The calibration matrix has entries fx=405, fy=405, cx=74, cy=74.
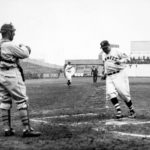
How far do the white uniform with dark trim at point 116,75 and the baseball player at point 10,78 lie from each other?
3748 mm

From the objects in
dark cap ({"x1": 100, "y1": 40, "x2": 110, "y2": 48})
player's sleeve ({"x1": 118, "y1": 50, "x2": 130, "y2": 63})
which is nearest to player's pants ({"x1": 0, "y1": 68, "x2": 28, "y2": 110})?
dark cap ({"x1": 100, "y1": 40, "x2": 110, "y2": 48})

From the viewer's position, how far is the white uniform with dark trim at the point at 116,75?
441 inches

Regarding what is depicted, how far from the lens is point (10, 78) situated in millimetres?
7922

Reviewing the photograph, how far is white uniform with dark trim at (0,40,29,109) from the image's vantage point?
25.9 feet

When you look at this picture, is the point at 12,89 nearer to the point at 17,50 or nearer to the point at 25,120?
the point at 25,120

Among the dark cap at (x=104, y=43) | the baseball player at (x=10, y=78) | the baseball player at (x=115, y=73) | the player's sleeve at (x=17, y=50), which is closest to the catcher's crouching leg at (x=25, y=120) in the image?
the baseball player at (x=10, y=78)

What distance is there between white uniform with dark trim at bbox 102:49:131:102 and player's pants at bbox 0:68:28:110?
12.4 feet

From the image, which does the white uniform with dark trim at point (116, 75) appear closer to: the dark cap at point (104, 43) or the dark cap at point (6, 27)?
the dark cap at point (104, 43)

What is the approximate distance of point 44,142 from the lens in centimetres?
687

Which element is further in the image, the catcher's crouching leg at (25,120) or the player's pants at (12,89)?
the player's pants at (12,89)

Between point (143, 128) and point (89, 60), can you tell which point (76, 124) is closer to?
point (143, 128)

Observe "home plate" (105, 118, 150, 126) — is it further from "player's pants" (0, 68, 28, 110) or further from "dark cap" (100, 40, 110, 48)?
"player's pants" (0, 68, 28, 110)

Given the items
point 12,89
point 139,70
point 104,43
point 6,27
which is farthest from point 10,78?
point 139,70

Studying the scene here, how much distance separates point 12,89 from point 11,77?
240mm
